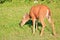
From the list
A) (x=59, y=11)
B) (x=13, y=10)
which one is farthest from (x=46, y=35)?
(x=13, y=10)

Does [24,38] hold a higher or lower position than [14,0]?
higher

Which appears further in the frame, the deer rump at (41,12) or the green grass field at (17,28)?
the deer rump at (41,12)

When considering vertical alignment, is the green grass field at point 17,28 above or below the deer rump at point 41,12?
below

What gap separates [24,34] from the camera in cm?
978

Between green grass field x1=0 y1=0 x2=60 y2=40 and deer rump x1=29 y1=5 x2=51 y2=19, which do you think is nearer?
green grass field x1=0 y1=0 x2=60 y2=40

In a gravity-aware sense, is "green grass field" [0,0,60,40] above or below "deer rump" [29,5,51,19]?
below

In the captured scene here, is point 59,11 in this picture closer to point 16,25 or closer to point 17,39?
point 16,25

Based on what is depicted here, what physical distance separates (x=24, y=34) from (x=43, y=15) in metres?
1.20

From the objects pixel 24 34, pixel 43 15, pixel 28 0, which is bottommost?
pixel 28 0

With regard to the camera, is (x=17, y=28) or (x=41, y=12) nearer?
(x=41, y=12)

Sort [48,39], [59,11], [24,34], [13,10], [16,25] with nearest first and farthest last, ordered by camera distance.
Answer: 1. [48,39]
2. [24,34]
3. [16,25]
4. [59,11]
5. [13,10]

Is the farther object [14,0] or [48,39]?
[14,0]

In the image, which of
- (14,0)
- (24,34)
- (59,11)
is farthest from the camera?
(14,0)

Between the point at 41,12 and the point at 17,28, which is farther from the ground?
the point at 41,12
